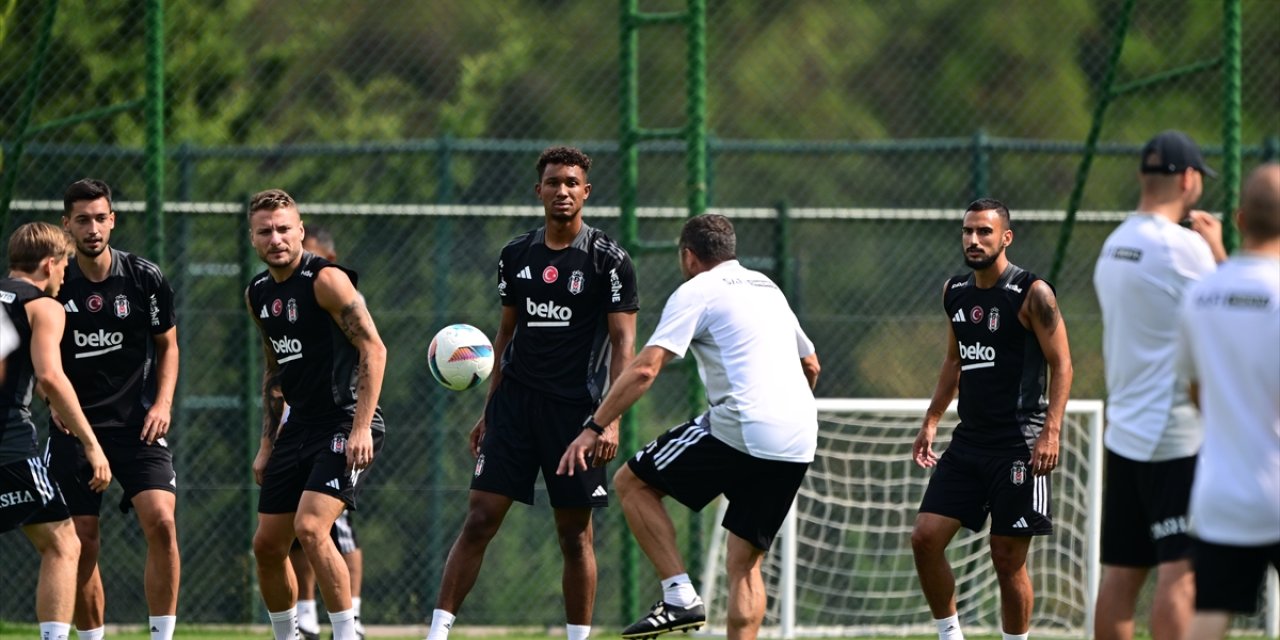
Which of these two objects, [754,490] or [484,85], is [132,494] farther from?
[484,85]

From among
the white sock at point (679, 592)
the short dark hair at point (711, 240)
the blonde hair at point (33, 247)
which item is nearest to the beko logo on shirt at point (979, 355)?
the short dark hair at point (711, 240)

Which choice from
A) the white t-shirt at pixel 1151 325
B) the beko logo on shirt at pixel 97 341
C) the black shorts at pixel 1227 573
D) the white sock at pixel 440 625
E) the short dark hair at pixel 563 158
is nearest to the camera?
the black shorts at pixel 1227 573

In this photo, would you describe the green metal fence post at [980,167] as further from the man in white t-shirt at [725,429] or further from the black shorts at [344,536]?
the black shorts at [344,536]

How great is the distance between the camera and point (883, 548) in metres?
10.7

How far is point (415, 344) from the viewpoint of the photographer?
35.3 feet

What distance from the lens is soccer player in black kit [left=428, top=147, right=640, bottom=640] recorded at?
297 inches

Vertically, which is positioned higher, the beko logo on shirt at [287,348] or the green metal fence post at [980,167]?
the green metal fence post at [980,167]

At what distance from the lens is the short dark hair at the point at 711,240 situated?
7.04 meters

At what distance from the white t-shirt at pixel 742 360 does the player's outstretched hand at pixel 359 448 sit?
1.38 m

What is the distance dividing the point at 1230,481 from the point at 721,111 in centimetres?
1899

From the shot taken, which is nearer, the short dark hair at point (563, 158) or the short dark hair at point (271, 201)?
the short dark hair at point (271, 201)

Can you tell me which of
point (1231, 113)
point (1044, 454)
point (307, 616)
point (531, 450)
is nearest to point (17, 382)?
point (531, 450)

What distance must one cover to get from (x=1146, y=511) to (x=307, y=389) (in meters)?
3.68

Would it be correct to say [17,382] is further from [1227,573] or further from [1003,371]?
[1227,573]
